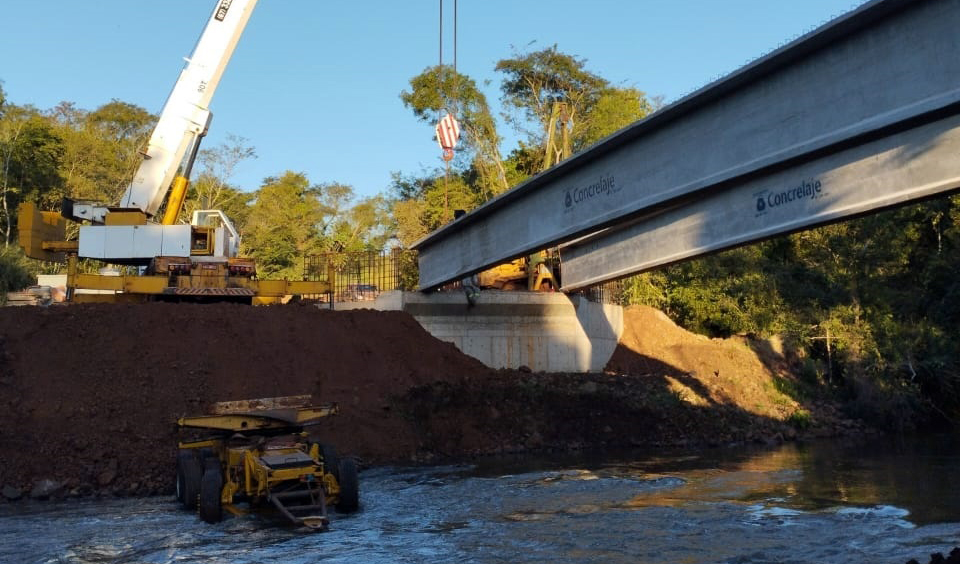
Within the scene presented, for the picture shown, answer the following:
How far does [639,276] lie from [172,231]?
798 inches

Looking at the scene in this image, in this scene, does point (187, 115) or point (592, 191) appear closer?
point (592, 191)

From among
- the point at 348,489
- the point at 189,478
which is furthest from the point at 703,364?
the point at 189,478

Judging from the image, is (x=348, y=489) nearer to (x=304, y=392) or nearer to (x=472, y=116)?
(x=304, y=392)

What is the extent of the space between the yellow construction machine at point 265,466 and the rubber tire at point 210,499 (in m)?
0.02

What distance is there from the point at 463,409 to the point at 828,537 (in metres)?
13.2

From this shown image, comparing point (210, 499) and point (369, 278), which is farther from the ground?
point (369, 278)

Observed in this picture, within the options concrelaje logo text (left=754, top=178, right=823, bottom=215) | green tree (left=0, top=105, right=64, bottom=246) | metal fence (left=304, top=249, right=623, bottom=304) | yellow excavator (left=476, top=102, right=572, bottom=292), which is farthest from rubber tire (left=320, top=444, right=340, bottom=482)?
green tree (left=0, top=105, right=64, bottom=246)

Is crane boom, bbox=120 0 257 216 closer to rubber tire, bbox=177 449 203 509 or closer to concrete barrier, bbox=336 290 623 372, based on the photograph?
concrete barrier, bbox=336 290 623 372

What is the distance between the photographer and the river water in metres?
11.7

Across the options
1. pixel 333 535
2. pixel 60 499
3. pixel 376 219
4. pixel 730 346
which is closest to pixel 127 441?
pixel 60 499

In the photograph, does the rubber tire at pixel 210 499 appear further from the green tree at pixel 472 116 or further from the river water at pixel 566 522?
the green tree at pixel 472 116

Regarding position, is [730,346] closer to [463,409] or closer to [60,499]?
[463,409]

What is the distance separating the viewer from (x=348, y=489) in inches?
571

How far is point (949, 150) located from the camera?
13.3 m
